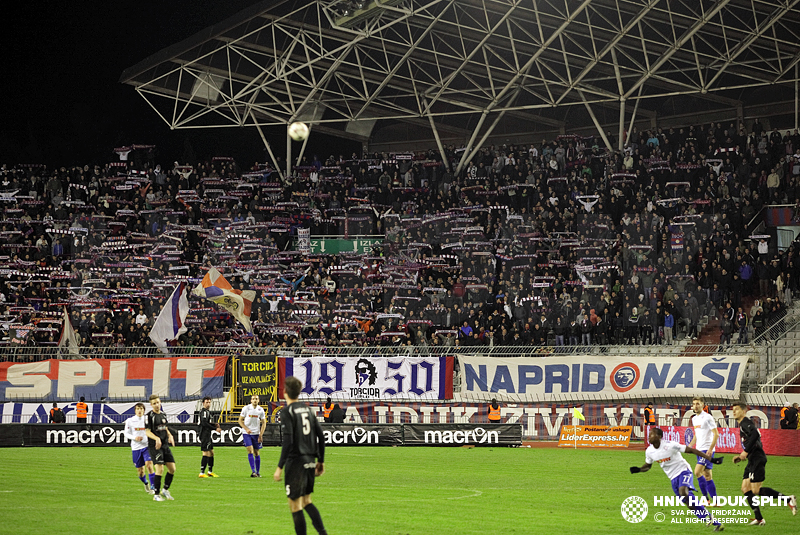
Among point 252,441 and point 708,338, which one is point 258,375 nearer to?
point 252,441

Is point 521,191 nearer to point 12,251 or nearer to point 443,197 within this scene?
point 443,197

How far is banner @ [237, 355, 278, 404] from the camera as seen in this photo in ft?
118

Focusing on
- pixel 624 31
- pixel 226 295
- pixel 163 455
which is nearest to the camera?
pixel 163 455

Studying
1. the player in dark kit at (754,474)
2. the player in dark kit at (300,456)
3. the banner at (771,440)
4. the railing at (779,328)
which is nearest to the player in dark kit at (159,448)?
the player in dark kit at (300,456)

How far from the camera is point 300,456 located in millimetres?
11156

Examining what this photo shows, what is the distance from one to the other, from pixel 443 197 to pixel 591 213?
25.6ft

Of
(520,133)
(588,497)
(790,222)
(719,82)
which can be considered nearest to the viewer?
(588,497)

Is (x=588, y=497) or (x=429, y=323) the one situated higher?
(x=429, y=323)

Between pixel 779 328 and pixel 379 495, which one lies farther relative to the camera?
pixel 779 328

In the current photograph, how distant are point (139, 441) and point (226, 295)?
2038 cm

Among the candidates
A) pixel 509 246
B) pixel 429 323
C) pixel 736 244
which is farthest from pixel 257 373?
pixel 736 244

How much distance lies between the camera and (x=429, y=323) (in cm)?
3912

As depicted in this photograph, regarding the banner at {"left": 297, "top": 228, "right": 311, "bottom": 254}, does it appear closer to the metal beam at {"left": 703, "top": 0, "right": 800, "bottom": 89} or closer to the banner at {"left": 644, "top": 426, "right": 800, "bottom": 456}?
the metal beam at {"left": 703, "top": 0, "right": 800, "bottom": 89}

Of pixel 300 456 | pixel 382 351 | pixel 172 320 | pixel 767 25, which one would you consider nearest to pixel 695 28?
pixel 767 25
